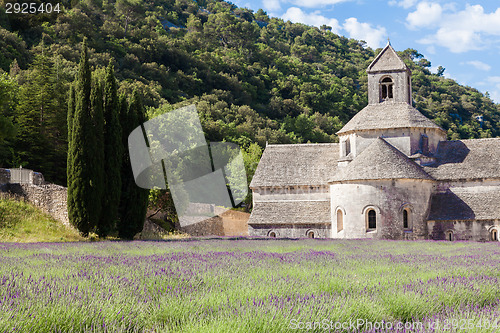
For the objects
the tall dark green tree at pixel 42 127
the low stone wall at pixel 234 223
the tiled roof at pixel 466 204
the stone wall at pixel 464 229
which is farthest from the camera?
the low stone wall at pixel 234 223

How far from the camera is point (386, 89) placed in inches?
1726

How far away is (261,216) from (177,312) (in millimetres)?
35301

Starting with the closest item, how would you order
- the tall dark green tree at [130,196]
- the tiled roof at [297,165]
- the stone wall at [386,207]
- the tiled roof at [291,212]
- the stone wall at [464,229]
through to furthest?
the tall dark green tree at [130,196] → the stone wall at [386,207] → the stone wall at [464,229] → the tiled roof at [291,212] → the tiled roof at [297,165]

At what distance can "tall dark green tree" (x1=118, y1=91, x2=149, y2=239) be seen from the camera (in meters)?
28.1

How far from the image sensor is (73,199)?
24375 mm

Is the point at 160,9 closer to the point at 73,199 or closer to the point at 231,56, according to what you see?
the point at 231,56

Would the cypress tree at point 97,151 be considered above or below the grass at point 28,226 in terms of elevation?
above

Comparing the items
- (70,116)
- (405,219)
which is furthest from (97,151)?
(405,219)

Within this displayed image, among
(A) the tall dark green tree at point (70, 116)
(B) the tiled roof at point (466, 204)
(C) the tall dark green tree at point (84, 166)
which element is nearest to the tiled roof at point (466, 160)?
(B) the tiled roof at point (466, 204)

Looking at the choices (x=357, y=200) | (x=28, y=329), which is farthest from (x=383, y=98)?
(x=28, y=329)

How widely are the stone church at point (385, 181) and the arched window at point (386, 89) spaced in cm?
Answer: 9

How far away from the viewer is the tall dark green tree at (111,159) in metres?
25.7

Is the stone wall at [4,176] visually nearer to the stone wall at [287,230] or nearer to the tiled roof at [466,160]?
the stone wall at [287,230]

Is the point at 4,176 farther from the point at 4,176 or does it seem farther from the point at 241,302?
the point at 241,302
